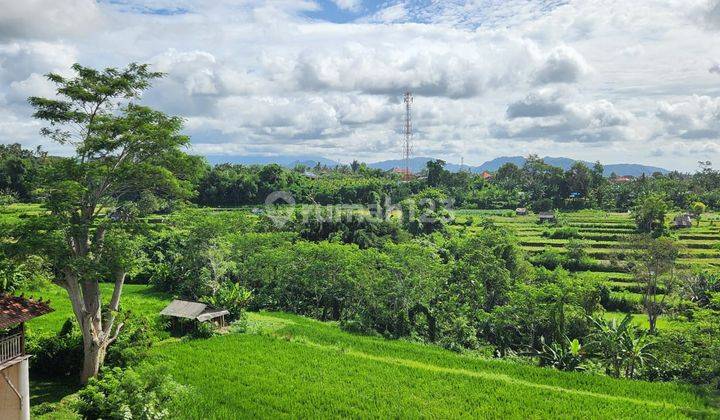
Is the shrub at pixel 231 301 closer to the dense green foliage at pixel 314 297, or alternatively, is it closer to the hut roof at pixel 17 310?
the dense green foliage at pixel 314 297

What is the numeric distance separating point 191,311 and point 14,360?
10.4m

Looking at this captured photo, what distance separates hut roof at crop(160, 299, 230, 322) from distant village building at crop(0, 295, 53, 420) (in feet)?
31.4

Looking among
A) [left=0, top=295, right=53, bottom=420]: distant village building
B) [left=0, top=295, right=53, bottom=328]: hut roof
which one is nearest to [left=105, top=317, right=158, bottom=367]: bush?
[left=0, top=295, right=53, bottom=420]: distant village building

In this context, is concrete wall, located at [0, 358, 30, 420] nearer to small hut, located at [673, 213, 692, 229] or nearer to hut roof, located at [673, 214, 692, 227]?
small hut, located at [673, 213, 692, 229]

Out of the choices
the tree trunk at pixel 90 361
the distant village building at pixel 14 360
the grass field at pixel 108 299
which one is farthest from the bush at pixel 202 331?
the distant village building at pixel 14 360

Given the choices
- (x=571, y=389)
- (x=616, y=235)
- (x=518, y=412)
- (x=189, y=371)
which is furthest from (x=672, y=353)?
(x=616, y=235)

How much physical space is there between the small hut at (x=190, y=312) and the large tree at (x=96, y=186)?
5045 mm

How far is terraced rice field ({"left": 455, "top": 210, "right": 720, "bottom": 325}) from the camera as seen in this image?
3850 centimetres

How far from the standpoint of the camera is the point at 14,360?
13305mm

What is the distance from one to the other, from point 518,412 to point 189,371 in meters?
11.5

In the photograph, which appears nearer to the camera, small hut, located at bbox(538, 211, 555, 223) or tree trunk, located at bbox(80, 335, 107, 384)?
tree trunk, located at bbox(80, 335, 107, 384)

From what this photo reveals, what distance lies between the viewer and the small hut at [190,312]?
2338 cm

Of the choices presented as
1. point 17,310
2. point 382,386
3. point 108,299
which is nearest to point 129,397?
point 17,310

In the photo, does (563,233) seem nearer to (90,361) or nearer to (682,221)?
(682,221)
